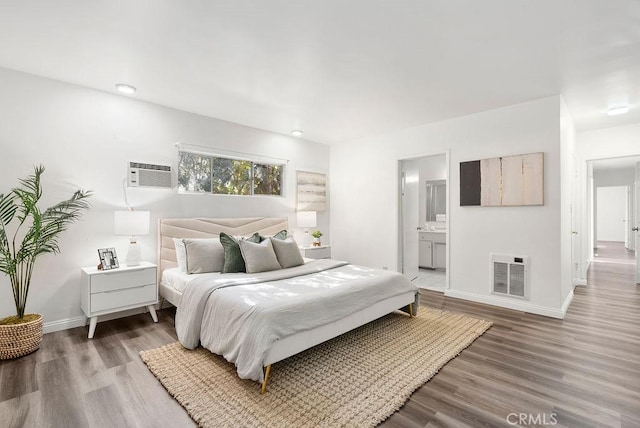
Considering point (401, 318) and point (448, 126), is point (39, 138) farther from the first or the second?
point (448, 126)

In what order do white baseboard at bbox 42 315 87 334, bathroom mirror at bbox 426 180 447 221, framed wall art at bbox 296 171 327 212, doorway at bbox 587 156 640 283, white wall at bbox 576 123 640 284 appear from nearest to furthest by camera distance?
1. white baseboard at bbox 42 315 87 334
2. white wall at bbox 576 123 640 284
3. framed wall art at bbox 296 171 327 212
4. doorway at bbox 587 156 640 283
5. bathroom mirror at bbox 426 180 447 221

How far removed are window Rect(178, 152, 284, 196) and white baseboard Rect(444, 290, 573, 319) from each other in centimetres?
322

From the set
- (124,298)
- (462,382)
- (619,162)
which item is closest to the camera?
(462,382)

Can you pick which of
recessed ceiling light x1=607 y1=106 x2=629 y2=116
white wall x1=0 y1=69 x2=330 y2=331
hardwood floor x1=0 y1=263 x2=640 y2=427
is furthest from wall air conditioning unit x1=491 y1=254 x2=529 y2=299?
white wall x1=0 y1=69 x2=330 y2=331

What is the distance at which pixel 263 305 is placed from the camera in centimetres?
228

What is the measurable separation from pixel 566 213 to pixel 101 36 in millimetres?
5326

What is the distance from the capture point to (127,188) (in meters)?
3.65

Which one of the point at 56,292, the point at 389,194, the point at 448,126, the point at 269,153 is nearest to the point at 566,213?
the point at 448,126

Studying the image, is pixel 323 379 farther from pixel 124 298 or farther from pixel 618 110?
pixel 618 110

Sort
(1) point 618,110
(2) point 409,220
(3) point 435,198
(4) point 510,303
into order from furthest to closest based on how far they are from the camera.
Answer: (3) point 435,198
(2) point 409,220
(1) point 618,110
(4) point 510,303

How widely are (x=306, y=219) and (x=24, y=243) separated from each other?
3.51 meters

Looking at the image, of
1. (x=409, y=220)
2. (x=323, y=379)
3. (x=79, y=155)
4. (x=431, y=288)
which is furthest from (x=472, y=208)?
(x=79, y=155)

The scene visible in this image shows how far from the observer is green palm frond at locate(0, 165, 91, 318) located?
272cm

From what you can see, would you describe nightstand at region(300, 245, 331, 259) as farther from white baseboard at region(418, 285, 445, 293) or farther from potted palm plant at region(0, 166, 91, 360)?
potted palm plant at region(0, 166, 91, 360)
